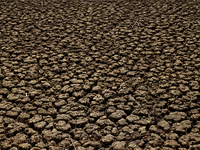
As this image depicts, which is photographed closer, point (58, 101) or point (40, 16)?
point (58, 101)

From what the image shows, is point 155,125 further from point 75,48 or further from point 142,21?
point 142,21

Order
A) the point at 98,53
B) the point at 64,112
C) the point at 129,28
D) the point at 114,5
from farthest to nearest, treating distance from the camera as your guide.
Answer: the point at 114,5
the point at 129,28
the point at 98,53
the point at 64,112

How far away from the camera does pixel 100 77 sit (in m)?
2.49

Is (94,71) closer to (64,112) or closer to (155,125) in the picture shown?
(64,112)

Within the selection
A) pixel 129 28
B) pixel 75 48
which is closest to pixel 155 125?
pixel 75 48

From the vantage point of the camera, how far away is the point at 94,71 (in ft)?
8.48

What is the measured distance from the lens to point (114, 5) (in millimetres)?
4059

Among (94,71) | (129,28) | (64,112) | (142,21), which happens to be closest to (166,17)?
(142,21)

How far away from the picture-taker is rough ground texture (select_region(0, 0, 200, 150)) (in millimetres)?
1876

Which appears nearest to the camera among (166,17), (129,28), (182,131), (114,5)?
(182,131)

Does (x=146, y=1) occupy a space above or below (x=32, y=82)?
above

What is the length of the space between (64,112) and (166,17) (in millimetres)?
2228

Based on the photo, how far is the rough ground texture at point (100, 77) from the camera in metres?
1.88

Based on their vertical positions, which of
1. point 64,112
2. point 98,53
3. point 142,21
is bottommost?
point 64,112
